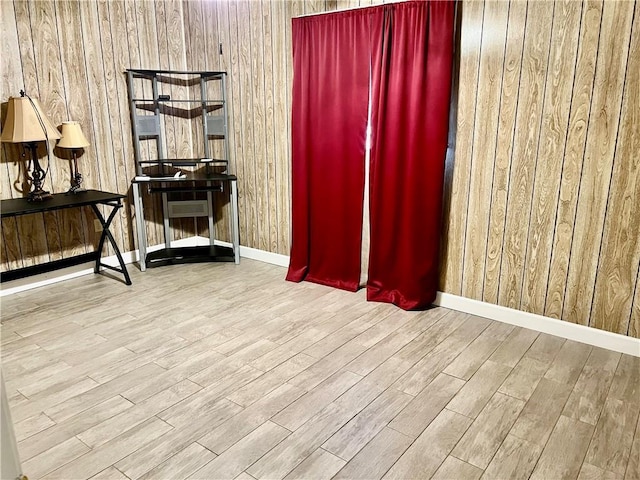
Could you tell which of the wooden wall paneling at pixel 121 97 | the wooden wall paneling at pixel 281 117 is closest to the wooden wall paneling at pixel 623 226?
the wooden wall paneling at pixel 281 117

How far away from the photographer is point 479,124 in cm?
315

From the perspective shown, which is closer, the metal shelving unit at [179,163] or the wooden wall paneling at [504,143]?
the wooden wall paneling at [504,143]

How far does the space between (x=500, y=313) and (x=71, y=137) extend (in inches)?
130

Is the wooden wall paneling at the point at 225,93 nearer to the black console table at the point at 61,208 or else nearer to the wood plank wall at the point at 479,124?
the wood plank wall at the point at 479,124

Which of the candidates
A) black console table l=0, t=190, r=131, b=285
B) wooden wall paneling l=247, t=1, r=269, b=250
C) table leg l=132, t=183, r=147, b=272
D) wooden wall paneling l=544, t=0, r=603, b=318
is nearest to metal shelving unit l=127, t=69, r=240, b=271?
table leg l=132, t=183, r=147, b=272

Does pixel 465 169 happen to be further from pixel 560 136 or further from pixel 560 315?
pixel 560 315

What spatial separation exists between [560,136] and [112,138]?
11.1 feet

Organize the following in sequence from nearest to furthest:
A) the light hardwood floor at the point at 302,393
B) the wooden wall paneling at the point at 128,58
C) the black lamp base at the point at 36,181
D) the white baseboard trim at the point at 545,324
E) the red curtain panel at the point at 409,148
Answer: the light hardwood floor at the point at 302,393 → the white baseboard trim at the point at 545,324 → the red curtain panel at the point at 409,148 → the black lamp base at the point at 36,181 → the wooden wall paneling at the point at 128,58

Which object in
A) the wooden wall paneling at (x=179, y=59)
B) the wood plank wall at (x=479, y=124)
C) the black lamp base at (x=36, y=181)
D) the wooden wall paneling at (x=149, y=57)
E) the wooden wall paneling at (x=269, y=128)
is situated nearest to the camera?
the wood plank wall at (x=479, y=124)

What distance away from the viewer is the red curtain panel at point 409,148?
3125mm

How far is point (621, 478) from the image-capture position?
1891 millimetres

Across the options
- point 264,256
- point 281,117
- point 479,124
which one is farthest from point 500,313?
point 281,117

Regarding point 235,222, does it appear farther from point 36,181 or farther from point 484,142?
point 484,142

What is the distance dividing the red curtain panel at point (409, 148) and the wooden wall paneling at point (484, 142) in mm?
199
